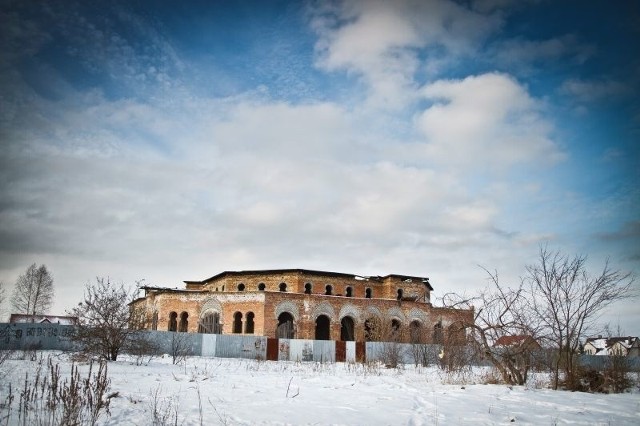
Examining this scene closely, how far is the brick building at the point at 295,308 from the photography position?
3425 cm

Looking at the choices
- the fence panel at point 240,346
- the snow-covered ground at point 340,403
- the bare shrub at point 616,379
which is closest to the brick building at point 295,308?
the fence panel at point 240,346

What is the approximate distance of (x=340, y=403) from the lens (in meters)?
8.48

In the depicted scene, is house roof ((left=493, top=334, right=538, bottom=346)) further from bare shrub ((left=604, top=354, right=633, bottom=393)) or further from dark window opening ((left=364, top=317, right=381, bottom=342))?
dark window opening ((left=364, top=317, right=381, bottom=342))

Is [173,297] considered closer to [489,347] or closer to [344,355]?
[344,355]

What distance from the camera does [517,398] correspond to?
9867 mm

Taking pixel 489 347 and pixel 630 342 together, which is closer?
pixel 489 347

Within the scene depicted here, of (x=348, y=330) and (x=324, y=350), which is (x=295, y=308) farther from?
(x=324, y=350)

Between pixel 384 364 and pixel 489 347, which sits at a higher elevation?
pixel 489 347

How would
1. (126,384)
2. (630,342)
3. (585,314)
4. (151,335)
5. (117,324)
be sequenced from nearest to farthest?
1. (126,384)
2. (585,314)
3. (117,324)
4. (151,335)
5. (630,342)

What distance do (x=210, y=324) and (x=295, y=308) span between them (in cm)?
735

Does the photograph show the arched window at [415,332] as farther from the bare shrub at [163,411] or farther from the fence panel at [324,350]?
the bare shrub at [163,411]

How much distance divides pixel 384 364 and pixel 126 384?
14188mm

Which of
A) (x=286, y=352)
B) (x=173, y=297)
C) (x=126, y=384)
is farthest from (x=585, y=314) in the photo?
(x=173, y=297)

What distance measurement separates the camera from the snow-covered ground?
6879 mm
